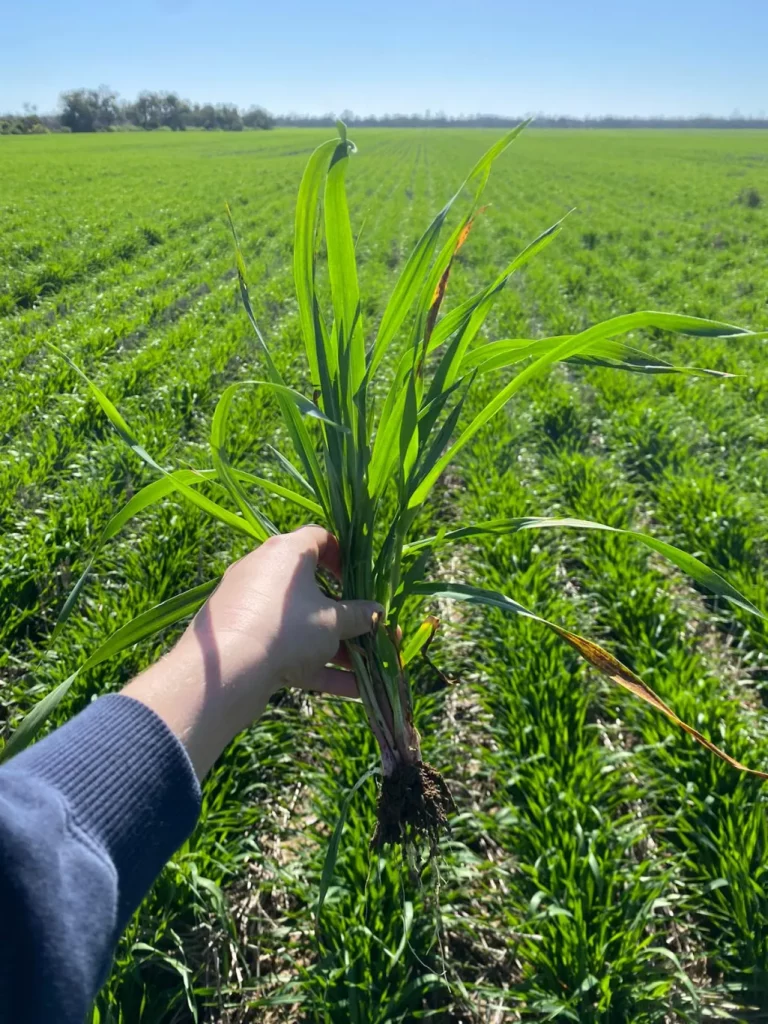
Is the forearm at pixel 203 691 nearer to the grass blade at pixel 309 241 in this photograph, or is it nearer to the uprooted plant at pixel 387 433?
the uprooted plant at pixel 387 433

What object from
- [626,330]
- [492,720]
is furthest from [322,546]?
[492,720]

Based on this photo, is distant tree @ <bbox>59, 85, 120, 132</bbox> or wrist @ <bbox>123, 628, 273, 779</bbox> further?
distant tree @ <bbox>59, 85, 120, 132</bbox>

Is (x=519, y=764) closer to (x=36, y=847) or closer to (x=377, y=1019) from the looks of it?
(x=377, y=1019)

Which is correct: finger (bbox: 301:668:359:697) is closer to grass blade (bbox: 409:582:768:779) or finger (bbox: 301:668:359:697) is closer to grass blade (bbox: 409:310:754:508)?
grass blade (bbox: 409:582:768:779)

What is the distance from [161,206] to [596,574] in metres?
17.2

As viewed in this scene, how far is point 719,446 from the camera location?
175 inches

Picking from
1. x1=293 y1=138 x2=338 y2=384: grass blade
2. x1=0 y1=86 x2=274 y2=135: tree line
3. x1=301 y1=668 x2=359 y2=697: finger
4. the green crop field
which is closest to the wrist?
x1=301 y1=668 x2=359 y2=697: finger

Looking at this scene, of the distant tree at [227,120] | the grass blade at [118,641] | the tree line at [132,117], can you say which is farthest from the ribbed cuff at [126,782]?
the distant tree at [227,120]

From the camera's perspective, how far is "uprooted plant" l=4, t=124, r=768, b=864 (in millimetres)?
1264

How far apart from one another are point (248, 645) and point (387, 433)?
0.48m

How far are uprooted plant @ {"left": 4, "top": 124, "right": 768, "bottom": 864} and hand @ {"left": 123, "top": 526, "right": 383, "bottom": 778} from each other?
10 cm

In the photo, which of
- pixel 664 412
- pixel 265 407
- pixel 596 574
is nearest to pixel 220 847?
pixel 596 574

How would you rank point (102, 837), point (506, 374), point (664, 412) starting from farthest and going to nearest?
1. point (506, 374)
2. point (664, 412)
3. point (102, 837)

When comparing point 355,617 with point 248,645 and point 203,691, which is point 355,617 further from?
point 203,691
